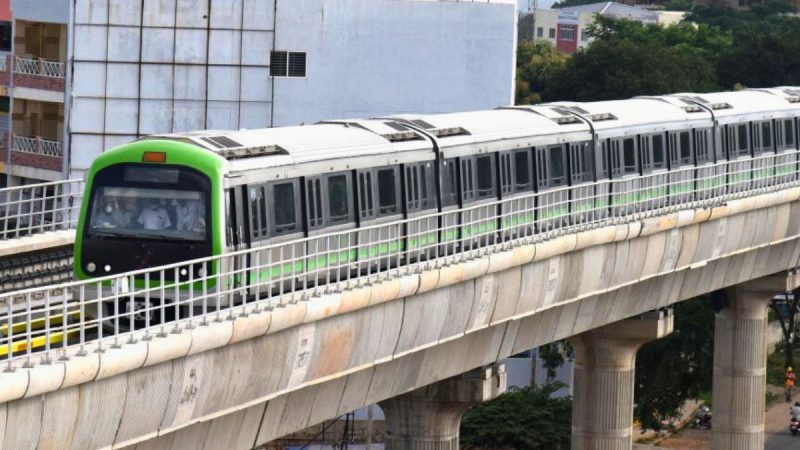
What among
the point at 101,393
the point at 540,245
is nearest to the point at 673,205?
the point at 540,245

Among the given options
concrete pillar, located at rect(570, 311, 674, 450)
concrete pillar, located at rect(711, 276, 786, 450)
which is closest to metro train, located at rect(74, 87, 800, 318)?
concrete pillar, located at rect(570, 311, 674, 450)

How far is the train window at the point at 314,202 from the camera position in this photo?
32000mm

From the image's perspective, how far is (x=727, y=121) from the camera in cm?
5116

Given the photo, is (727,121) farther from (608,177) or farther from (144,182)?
(144,182)

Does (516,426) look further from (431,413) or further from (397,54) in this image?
(431,413)

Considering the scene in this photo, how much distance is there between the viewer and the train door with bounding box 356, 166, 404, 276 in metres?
33.2

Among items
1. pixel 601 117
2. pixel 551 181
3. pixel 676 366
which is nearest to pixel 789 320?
pixel 676 366

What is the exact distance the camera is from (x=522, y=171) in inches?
1572

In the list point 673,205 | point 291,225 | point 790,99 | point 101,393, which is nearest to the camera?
point 101,393

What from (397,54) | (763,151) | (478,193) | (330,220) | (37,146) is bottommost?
(37,146)

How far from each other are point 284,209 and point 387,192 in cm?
366

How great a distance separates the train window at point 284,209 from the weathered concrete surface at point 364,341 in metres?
1.87

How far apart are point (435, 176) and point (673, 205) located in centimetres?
1078

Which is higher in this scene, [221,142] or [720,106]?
[720,106]
